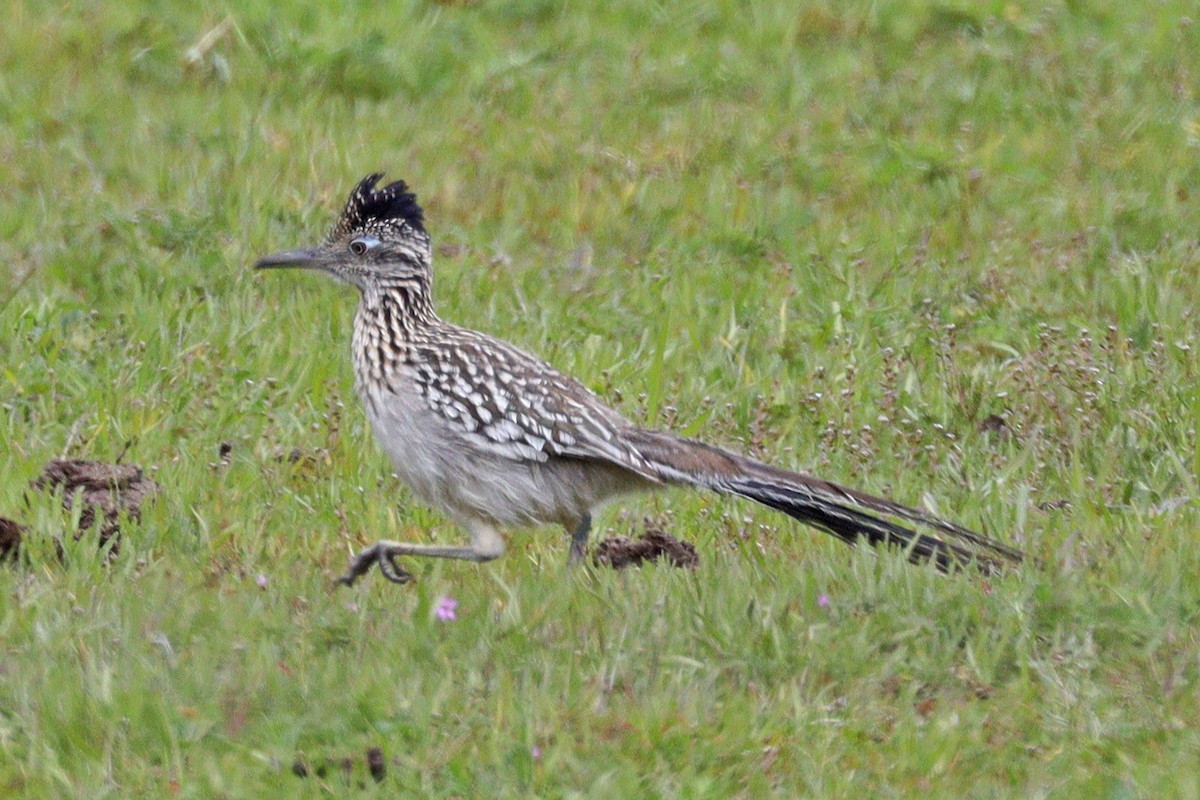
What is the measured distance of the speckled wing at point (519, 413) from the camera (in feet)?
24.2

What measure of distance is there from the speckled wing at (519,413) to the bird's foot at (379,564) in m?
0.59

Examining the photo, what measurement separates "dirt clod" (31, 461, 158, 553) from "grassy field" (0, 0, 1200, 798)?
0.13 metres

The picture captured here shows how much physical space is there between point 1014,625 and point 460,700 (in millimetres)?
1692

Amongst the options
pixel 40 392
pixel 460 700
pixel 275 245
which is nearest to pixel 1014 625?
pixel 460 700

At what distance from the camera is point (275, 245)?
10562 mm

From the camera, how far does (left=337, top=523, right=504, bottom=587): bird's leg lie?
23.0 feet

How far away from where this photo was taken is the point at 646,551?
24.3 feet

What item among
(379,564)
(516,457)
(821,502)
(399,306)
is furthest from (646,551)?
(399,306)

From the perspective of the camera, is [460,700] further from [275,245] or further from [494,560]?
[275,245]

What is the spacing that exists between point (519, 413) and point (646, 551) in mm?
681

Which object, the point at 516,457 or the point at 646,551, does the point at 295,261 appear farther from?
the point at 646,551

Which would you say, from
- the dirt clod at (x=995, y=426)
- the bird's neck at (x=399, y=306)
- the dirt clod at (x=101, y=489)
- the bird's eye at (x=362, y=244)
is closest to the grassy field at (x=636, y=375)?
the dirt clod at (x=995, y=426)

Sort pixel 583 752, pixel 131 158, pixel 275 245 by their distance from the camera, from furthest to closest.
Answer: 1. pixel 131 158
2. pixel 275 245
3. pixel 583 752

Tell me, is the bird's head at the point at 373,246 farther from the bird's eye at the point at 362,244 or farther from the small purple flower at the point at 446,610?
the small purple flower at the point at 446,610
